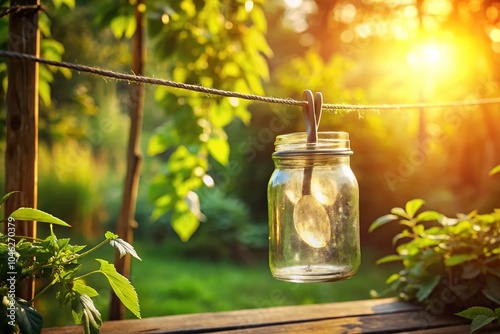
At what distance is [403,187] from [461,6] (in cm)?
205

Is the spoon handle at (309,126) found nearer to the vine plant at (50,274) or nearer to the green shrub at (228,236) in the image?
the vine plant at (50,274)

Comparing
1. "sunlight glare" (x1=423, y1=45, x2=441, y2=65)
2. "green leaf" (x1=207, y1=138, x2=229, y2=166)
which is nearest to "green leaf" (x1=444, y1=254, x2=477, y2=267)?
"green leaf" (x1=207, y1=138, x2=229, y2=166)

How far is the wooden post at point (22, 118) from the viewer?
189 centimetres

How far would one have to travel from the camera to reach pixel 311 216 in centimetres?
149

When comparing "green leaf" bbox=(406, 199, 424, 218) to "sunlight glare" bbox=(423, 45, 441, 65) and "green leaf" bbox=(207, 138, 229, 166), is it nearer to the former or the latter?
"green leaf" bbox=(207, 138, 229, 166)

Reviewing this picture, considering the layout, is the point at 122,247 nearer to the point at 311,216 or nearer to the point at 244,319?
the point at 311,216

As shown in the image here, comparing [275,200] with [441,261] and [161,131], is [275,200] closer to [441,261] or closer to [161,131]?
[441,261]

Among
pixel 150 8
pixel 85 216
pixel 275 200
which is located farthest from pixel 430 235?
pixel 85 216

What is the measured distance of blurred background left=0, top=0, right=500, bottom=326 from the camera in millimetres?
3215

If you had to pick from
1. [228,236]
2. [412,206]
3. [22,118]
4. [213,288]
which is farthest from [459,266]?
[228,236]

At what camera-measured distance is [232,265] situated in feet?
22.7

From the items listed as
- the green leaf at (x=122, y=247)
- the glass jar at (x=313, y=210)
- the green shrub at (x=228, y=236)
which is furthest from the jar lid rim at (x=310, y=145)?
the green shrub at (x=228, y=236)

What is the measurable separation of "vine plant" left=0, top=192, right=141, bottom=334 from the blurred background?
168 centimetres

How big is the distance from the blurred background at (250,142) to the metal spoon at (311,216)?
1.64 meters
